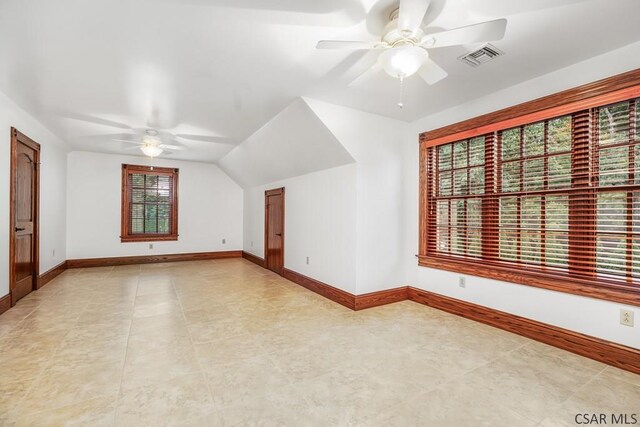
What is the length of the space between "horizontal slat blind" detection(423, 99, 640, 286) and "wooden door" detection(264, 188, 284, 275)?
3100 millimetres

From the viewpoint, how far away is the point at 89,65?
9.09ft

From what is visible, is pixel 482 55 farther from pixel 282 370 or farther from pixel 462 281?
pixel 282 370

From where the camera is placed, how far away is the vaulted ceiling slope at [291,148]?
12.7 ft

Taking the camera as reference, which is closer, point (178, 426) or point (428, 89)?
point (178, 426)

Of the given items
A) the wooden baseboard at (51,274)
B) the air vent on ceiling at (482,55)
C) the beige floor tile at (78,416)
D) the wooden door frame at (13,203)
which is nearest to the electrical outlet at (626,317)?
the air vent on ceiling at (482,55)

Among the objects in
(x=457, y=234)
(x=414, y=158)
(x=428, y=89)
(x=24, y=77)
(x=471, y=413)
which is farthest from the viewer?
(x=414, y=158)

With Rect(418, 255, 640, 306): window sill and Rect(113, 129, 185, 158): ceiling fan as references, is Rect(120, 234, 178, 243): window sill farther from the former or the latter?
Rect(418, 255, 640, 306): window sill

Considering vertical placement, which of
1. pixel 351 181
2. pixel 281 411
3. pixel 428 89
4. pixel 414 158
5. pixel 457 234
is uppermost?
pixel 428 89

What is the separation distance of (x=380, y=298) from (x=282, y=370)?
6.58 feet

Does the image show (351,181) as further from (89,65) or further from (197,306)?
(89,65)

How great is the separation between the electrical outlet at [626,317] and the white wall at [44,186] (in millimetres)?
6369

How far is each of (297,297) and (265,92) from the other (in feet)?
9.28

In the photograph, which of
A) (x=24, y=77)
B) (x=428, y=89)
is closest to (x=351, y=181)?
(x=428, y=89)

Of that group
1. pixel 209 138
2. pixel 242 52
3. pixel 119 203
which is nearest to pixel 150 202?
pixel 119 203
